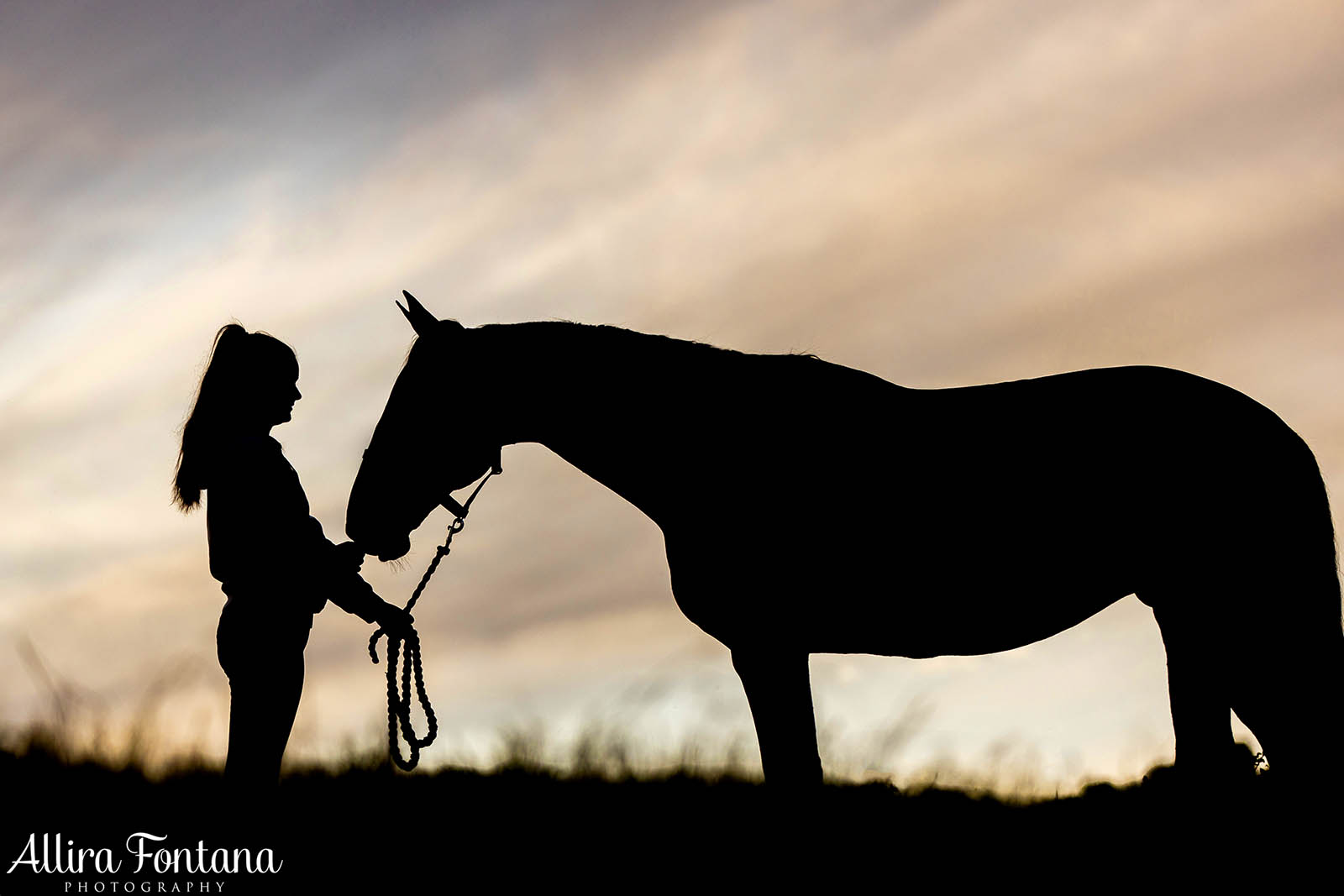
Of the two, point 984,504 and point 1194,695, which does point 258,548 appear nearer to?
point 984,504

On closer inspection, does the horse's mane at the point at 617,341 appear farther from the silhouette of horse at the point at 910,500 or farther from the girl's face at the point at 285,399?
the girl's face at the point at 285,399

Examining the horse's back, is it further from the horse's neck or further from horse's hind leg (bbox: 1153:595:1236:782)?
the horse's neck

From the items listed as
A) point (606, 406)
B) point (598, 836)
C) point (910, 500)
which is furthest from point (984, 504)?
point (598, 836)

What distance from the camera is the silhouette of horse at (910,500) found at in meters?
5.25

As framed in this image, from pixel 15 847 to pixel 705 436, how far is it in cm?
367

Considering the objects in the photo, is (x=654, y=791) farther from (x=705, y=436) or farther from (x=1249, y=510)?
(x=1249, y=510)

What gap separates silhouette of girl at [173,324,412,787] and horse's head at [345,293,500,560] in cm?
36

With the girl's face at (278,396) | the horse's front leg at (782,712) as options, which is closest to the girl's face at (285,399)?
the girl's face at (278,396)

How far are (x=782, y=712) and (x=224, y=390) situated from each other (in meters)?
2.99

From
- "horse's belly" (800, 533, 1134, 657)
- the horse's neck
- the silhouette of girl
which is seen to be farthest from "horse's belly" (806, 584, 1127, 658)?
the silhouette of girl

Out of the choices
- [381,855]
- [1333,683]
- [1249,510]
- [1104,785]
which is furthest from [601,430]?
[1104,785]

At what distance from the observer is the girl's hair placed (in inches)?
218

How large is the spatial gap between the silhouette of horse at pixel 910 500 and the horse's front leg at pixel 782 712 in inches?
0.4

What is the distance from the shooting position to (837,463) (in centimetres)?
563
